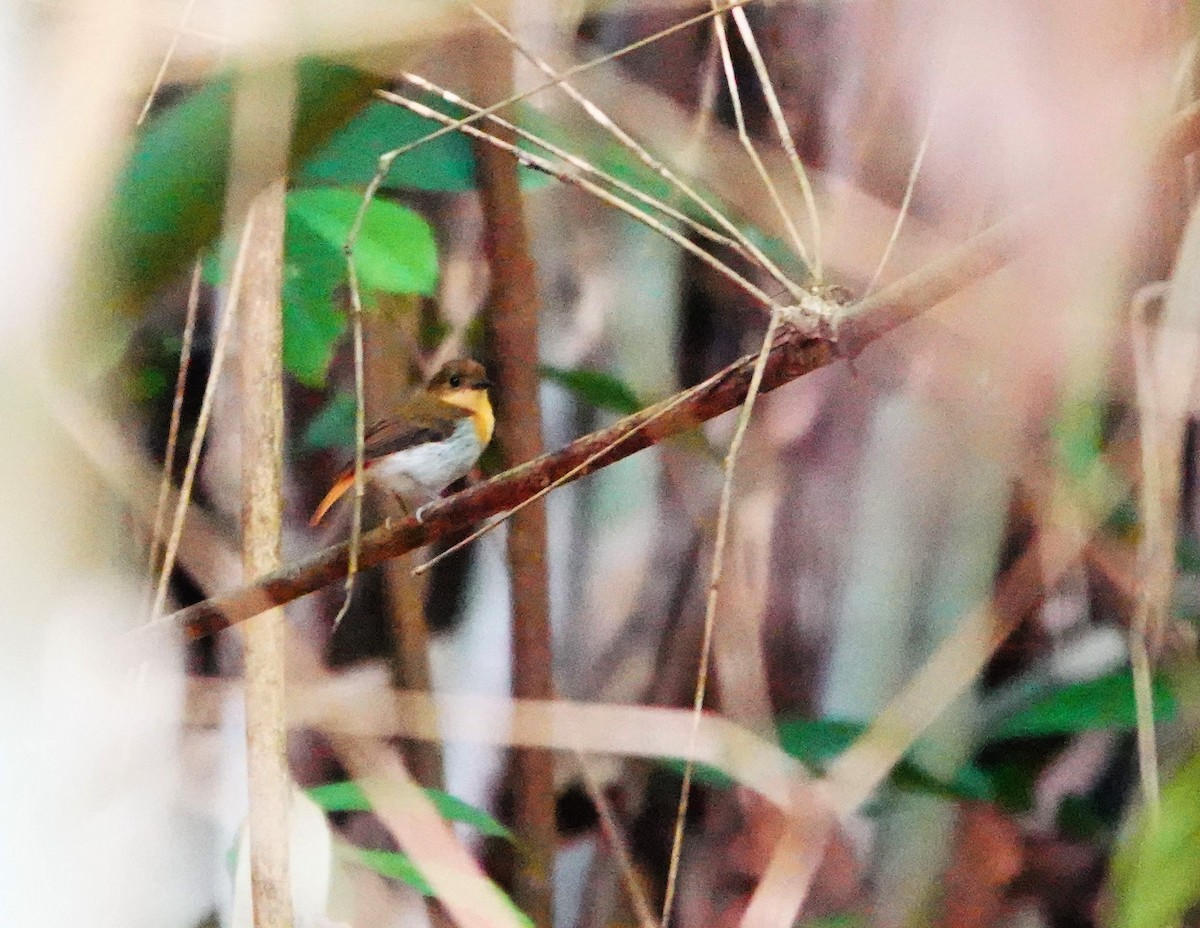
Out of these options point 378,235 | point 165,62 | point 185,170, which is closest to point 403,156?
point 378,235

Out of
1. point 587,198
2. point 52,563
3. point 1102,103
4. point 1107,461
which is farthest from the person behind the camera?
point 587,198

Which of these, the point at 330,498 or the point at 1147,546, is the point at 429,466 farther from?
the point at 1147,546

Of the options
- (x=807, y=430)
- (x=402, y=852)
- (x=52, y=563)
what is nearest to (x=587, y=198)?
(x=807, y=430)

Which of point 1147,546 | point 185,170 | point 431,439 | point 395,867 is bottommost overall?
point 395,867

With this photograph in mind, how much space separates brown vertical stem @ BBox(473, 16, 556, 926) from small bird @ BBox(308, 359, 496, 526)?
24 mm

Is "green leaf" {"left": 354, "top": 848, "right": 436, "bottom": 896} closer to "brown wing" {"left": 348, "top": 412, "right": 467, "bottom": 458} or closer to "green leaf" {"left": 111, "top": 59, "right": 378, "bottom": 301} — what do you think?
"brown wing" {"left": 348, "top": 412, "right": 467, "bottom": 458}

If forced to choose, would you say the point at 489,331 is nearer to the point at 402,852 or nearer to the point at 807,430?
the point at 807,430

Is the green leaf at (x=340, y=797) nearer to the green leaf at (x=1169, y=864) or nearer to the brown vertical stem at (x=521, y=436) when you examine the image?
the brown vertical stem at (x=521, y=436)

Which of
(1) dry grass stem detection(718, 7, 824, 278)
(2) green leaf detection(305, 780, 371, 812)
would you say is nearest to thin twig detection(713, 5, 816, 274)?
(1) dry grass stem detection(718, 7, 824, 278)

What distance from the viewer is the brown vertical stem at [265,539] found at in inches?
30.1

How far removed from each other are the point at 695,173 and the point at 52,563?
628mm

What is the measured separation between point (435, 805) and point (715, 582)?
272 millimetres

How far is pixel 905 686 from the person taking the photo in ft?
2.56

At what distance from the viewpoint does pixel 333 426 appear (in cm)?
84
